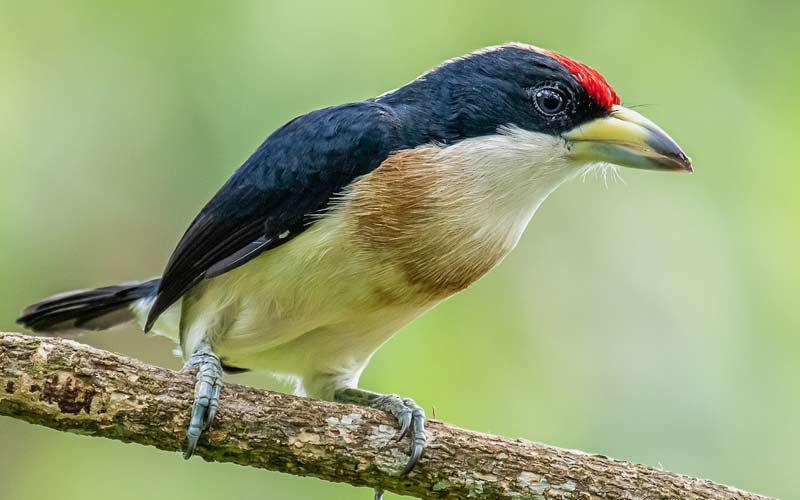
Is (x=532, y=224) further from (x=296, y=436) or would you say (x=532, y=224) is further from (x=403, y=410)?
(x=296, y=436)

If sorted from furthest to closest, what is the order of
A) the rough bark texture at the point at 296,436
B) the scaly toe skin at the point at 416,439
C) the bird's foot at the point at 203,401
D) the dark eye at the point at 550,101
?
1. the dark eye at the point at 550,101
2. the scaly toe skin at the point at 416,439
3. the bird's foot at the point at 203,401
4. the rough bark texture at the point at 296,436

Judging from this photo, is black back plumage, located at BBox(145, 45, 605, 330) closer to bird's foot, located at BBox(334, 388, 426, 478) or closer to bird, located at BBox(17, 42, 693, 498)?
bird, located at BBox(17, 42, 693, 498)

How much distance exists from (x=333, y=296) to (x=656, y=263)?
6.36 ft

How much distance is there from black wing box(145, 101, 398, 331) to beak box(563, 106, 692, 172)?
653mm

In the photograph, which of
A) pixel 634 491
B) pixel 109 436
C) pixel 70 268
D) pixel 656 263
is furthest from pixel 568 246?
pixel 109 436

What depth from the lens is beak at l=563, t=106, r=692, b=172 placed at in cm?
351

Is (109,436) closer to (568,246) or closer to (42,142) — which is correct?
(42,142)

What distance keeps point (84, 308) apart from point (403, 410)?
1810 millimetres

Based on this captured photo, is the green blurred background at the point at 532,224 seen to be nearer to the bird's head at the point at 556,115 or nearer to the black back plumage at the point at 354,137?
the black back plumage at the point at 354,137

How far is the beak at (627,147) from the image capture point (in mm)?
3514

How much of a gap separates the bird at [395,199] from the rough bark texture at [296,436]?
126 millimetres

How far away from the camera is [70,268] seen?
4.84 metres

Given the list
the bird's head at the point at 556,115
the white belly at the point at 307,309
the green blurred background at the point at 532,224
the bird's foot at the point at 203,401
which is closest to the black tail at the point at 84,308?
the green blurred background at the point at 532,224

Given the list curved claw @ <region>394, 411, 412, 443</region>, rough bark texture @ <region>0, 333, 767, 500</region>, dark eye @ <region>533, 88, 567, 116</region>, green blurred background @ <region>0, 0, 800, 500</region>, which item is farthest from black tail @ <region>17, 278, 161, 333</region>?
dark eye @ <region>533, 88, 567, 116</region>
